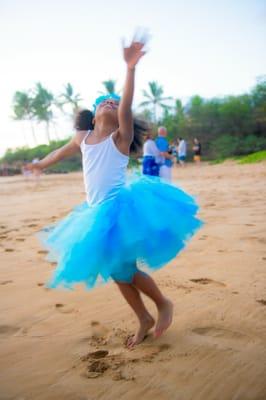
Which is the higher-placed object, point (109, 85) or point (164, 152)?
point (109, 85)

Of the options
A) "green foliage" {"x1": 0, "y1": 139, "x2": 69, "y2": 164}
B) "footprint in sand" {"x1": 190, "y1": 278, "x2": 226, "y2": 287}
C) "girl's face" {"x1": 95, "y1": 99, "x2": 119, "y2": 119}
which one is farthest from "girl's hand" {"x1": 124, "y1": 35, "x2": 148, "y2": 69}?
"green foliage" {"x1": 0, "y1": 139, "x2": 69, "y2": 164}

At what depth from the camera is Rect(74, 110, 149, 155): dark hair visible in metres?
2.90

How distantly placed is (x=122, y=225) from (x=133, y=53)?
1040 millimetres

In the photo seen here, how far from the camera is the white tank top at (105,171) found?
2471mm

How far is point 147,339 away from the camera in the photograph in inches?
92.3

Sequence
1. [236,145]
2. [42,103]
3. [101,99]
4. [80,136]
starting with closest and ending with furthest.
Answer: [101,99] < [80,136] < [236,145] < [42,103]

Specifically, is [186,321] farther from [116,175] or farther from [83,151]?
[83,151]

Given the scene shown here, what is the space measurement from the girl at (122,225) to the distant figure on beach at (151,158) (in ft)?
22.5

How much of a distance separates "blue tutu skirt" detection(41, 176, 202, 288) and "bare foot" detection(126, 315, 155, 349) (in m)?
0.33

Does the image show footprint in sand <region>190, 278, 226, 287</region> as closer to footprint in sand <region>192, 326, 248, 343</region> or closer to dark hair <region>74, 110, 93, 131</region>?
footprint in sand <region>192, 326, 248, 343</region>

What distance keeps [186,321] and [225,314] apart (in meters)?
0.26

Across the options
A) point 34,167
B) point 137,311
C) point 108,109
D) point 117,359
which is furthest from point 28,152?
point 117,359

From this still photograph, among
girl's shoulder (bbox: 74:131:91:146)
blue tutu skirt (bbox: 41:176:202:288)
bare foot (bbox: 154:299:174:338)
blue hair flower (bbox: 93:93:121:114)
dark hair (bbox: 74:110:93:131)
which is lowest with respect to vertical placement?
bare foot (bbox: 154:299:174:338)

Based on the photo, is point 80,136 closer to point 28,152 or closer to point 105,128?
point 105,128
